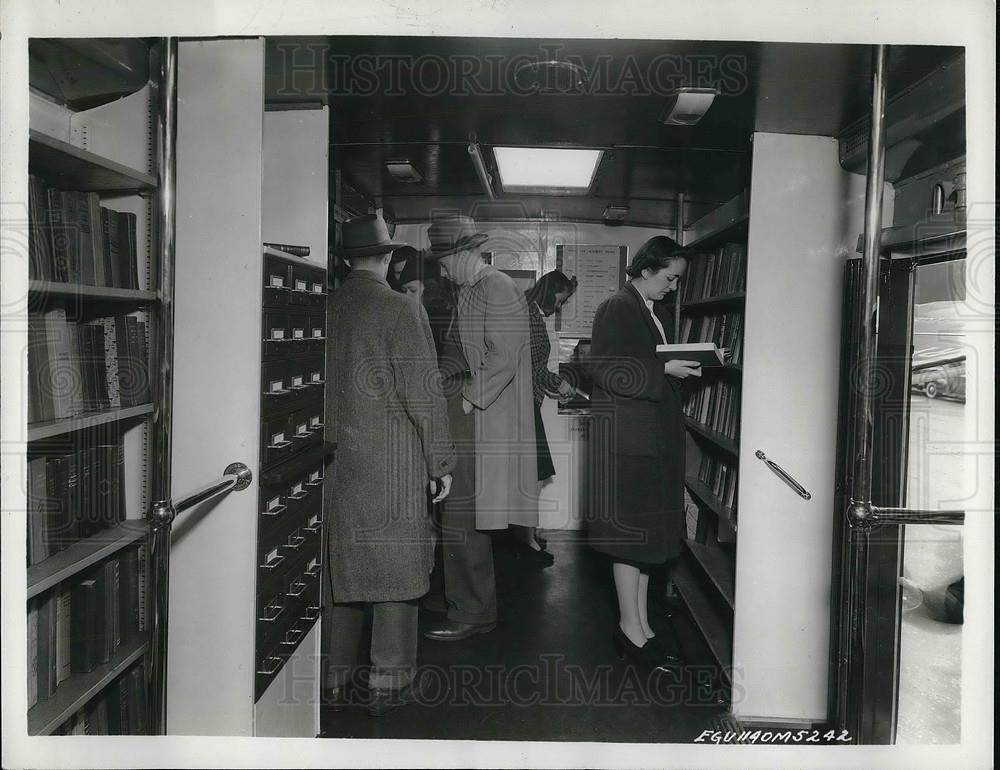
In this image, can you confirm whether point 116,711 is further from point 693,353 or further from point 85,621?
point 693,353

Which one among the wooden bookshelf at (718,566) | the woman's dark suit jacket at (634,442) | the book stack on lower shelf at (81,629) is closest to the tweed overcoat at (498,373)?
the woman's dark suit jacket at (634,442)

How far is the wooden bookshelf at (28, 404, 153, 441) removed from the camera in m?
1.15

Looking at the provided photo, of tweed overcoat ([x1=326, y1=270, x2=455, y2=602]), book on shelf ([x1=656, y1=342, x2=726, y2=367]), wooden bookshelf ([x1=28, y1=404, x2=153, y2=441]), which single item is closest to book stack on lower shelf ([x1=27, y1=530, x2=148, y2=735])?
wooden bookshelf ([x1=28, y1=404, x2=153, y2=441])

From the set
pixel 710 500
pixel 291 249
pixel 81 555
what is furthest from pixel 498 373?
pixel 81 555

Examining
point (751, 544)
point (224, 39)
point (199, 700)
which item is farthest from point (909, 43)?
point (199, 700)

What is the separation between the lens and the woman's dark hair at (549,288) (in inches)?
49.1

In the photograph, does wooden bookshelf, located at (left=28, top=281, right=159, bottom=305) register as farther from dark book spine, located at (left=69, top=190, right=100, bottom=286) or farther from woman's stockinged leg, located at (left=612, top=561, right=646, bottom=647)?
woman's stockinged leg, located at (left=612, top=561, right=646, bottom=647)

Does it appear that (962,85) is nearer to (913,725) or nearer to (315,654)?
(913,725)

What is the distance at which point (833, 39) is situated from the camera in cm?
112

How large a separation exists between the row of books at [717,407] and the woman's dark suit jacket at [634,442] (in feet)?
0.14

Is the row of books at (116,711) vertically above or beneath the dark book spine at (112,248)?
beneath

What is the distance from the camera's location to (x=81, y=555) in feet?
4.03

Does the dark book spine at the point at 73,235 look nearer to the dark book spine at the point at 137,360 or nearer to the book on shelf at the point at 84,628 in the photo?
the dark book spine at the point at 137,360

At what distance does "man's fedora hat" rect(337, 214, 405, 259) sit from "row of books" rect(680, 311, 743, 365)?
67 cm
